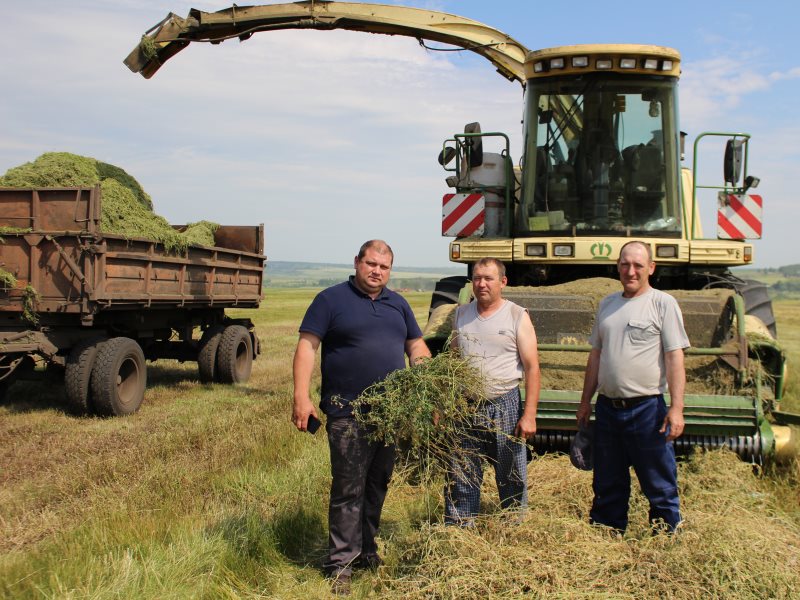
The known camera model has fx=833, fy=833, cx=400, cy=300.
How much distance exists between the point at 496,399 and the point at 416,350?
539mm

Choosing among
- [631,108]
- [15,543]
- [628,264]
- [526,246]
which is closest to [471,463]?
[628,264]

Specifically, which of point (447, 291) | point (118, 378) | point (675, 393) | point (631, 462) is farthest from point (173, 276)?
point (675, 393)

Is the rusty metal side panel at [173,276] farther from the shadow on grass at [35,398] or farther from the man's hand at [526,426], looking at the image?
the man's hand at [526,426]

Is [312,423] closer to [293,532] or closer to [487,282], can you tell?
[293,532]

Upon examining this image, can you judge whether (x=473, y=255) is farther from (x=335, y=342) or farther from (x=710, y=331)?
(x=335, y=342)

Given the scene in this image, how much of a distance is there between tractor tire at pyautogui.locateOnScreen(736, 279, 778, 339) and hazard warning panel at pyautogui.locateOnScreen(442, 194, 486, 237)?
250 cm

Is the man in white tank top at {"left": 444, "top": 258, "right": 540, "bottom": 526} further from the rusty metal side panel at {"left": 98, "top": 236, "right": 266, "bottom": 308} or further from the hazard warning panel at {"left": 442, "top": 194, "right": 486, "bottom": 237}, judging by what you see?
the rusty metal side panel at {"left": 98, "top": 236, "right": 266, "bottom": 308}

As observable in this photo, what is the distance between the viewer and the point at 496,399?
14.2 feet

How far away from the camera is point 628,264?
13.9 ft

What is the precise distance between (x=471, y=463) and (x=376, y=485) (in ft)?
1.72

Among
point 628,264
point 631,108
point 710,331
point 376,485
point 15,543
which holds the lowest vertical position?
point 15,543

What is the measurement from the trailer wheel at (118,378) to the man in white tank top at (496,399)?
5.51 meters

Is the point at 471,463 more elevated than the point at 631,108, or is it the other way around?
the point at 631,108

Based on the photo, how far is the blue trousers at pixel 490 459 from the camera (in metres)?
4.30
